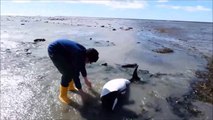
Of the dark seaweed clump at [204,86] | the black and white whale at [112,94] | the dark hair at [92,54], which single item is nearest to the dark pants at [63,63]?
the dark hair at [92,54]

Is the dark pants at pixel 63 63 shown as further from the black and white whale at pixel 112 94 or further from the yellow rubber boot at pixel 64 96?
the black and white whale at pixel 112 94

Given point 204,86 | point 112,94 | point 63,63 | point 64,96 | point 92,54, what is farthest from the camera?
point 204,86

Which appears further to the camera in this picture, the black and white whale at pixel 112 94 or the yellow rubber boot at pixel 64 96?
the yellow rubber boot at pixel 64 96

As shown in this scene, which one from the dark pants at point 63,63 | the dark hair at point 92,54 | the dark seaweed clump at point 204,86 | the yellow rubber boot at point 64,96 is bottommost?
the dark seaweed clump at point 204,86

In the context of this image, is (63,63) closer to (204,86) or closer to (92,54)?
(92,54)

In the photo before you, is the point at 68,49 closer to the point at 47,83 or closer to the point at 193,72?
the point at 47,83

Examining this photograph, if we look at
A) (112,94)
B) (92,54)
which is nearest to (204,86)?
(112,94)

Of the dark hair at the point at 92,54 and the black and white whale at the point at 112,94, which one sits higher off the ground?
the dark hair at the point at 92,54

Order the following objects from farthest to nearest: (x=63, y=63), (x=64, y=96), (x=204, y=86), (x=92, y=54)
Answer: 1. (x=204, y=86)
2. (x=64, y=96)
3. (x=63, y=63)
4. (x=92, y=54)

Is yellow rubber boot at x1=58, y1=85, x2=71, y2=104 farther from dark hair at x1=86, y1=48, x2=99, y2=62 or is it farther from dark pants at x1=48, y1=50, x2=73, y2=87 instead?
dark hair at x1=86, y1=48, x2=99, y2=62

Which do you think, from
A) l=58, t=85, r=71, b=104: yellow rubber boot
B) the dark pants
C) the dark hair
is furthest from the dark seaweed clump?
the dark pants

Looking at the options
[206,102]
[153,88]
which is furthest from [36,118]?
[206,102]

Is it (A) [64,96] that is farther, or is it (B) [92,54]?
(A) [64,96]

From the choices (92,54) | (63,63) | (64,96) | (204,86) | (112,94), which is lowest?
(204,86)
